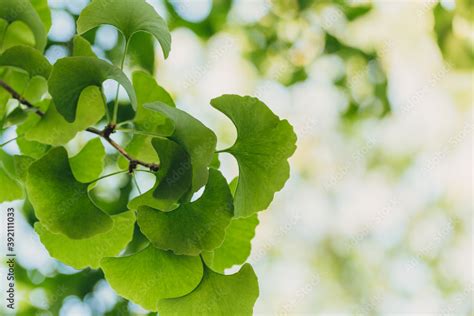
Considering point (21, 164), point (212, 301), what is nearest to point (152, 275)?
point (212, 301)

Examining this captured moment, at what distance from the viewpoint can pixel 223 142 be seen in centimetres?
233

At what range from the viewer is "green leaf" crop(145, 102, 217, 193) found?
0.42m

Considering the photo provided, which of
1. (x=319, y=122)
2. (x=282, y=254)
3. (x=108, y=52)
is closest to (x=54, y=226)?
(x=108, y=52)

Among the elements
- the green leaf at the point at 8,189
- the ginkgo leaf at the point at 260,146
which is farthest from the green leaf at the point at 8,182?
the ginkgo leaf at the point at 260,146

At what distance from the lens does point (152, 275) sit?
48 cm

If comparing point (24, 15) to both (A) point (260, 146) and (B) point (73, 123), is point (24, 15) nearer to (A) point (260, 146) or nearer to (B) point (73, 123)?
(B) point (73, 123)

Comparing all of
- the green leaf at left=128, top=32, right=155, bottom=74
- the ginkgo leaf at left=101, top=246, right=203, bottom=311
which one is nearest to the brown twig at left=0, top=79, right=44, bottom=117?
the ginkgo leaf at left=101, top=246, right=203, bottom=311

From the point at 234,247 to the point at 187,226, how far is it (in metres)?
0.11

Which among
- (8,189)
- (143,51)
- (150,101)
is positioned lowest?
(143,51)

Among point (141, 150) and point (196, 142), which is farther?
point (141, 150)

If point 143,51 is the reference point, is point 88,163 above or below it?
above

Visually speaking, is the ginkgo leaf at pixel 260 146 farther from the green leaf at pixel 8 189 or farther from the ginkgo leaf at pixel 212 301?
the green leaf at pixel 8 189

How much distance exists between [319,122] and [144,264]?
7.27 feet

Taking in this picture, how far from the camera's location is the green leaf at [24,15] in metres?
0.50
